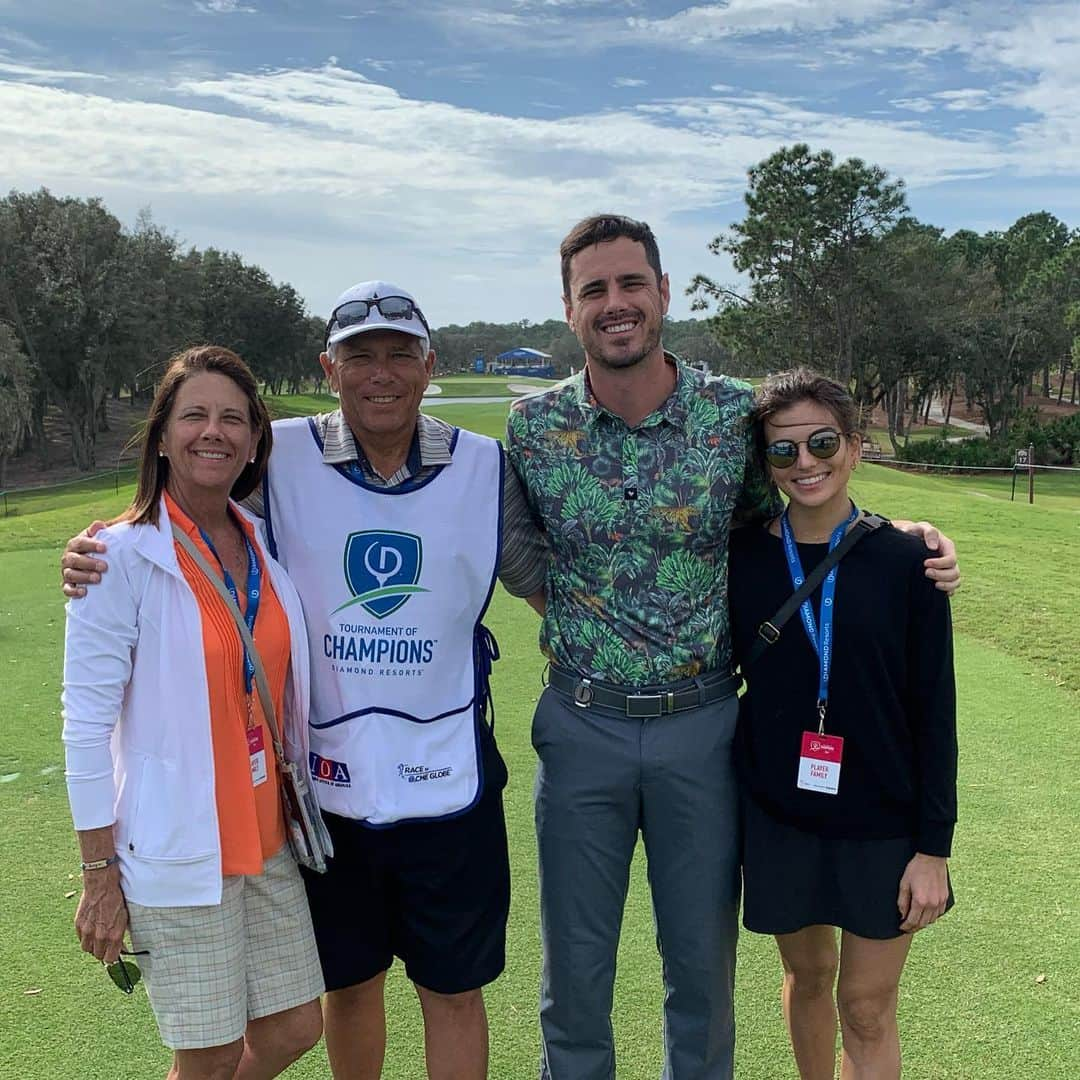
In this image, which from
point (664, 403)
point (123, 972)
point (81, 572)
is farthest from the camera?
point (664, 403)

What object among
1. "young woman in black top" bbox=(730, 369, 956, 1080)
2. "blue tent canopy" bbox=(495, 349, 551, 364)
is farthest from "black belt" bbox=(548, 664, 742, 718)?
"blue tent canopy" bbox=(495, 349, 551, 364)

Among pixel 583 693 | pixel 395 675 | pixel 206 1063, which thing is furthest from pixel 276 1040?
pixel 583 693

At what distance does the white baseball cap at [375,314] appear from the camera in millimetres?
2576

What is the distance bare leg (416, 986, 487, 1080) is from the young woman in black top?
81cm

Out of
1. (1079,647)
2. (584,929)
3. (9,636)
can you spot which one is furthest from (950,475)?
(584,929)

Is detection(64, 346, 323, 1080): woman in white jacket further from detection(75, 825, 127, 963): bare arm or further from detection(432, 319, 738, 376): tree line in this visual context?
detection(432, 319, 738, 376): tree line

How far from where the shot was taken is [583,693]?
2.75 metres

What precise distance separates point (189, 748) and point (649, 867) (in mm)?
1358

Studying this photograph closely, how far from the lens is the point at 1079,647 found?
7121 mm

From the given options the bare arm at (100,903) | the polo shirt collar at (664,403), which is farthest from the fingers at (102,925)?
the polo shirt collar at (664,403)

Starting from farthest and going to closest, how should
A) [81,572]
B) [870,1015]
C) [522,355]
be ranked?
[522,355]
[870,1015]
[81,572]

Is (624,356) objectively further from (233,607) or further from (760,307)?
(760,307)

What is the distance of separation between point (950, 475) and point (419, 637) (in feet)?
112

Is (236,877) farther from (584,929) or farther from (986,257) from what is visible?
(986,257)
